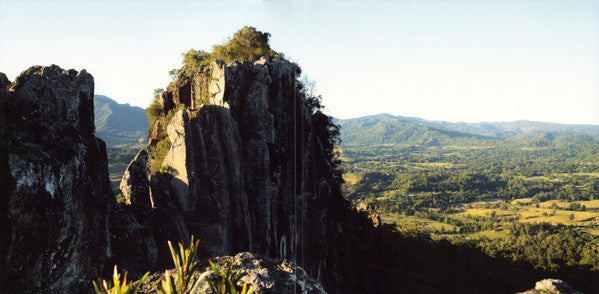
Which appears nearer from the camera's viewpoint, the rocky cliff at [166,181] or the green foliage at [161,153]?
the rocky cliff at [166,181]

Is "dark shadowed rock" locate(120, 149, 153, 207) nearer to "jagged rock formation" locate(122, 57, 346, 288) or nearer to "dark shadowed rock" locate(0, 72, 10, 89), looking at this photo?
"jagged rock formation" locate(122, 57, 346, 288)

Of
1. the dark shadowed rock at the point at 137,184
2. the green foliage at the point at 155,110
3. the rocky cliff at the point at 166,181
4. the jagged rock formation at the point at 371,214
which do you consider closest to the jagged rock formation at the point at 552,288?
the rocky cliff at the point at 166,181

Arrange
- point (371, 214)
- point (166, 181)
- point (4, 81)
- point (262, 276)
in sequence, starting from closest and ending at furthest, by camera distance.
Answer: point (262, 276), point (4, 81), point (166, 181), point (371, 214)

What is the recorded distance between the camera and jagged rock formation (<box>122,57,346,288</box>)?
1603 cm

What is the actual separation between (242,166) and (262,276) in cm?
1298

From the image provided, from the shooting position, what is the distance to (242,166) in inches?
750

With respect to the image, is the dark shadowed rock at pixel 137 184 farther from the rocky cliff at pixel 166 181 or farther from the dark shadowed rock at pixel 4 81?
the dark shadowed rock at pixel 4 81

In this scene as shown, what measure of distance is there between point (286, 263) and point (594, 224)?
208536 mm

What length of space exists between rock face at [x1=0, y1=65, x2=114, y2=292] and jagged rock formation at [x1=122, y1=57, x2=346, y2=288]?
12.0 feet

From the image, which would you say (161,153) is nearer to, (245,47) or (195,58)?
(195,58)

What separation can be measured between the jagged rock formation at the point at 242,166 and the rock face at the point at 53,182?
3656 millimetres

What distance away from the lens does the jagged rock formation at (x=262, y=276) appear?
6.35 metres

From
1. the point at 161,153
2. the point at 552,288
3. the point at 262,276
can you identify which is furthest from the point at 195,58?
the point at 552,288

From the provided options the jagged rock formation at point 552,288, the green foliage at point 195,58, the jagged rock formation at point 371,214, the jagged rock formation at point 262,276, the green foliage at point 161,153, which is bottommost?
the jagged rock formation at point 371,214
